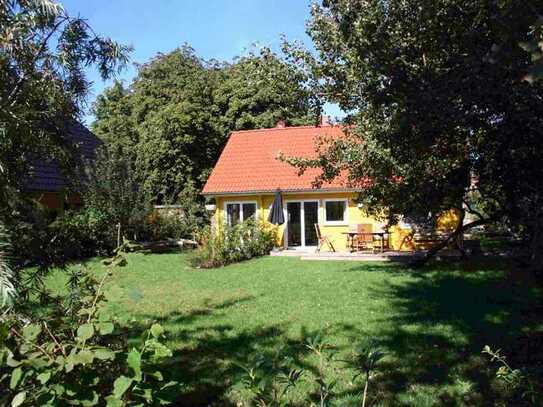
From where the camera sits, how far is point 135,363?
2666mm

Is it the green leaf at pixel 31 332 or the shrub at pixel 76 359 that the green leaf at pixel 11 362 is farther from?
the green leaf at pixel 31 332

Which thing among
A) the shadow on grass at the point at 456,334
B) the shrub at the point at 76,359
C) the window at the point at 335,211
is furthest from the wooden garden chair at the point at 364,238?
the shrub at the point at 76,359

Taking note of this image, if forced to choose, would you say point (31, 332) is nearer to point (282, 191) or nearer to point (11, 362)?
point (11, 362)

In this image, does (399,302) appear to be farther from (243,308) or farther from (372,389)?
(372,389)

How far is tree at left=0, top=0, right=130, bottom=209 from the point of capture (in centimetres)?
290

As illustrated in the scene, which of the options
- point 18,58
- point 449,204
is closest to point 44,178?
point 18,58

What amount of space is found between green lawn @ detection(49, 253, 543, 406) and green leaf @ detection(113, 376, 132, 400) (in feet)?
1.41

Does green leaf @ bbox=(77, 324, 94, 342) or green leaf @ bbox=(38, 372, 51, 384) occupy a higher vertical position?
green leaf @ bbox=(77, 324, 94, 342)

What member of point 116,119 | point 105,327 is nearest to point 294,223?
point 116,119

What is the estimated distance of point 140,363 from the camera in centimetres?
269

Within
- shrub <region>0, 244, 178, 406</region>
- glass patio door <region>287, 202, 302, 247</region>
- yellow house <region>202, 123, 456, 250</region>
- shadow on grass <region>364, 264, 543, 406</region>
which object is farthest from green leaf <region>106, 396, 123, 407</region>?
glass patio door <region>287, 202, 302, 247</region>

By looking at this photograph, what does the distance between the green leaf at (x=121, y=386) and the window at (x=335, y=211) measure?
67.1 ft

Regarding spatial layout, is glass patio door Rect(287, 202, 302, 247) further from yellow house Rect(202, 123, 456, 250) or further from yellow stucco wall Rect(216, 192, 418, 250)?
yellow stucco wall Rect(216, 192, 418, 250)

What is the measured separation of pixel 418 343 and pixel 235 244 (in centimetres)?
1310
